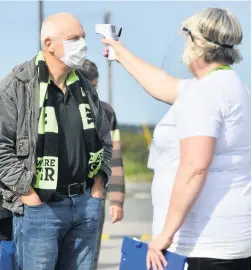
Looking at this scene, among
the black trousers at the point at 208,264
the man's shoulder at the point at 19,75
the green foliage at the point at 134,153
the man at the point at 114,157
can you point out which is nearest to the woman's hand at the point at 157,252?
the black trousers at the point at 208,264

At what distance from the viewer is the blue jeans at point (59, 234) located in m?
3.67

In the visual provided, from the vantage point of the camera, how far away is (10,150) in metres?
3.62

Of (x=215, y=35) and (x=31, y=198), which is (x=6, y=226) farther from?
(x=215, y=35)

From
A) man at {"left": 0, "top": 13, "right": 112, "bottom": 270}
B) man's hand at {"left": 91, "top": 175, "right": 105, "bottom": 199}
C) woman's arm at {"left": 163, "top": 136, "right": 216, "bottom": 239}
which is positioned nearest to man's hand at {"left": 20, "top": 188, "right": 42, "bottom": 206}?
man at {"left": 0, "top": 13, "right": 112, "bottom": 270}

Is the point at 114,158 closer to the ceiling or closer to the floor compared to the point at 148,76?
closer to the floor

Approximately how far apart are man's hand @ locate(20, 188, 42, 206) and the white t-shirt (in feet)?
2.53

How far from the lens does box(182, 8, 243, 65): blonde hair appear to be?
2.98m

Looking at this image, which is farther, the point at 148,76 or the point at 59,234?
the point at 59,234

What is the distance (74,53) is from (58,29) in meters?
0.14

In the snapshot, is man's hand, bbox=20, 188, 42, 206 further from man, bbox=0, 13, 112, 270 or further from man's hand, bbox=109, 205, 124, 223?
man's hand, bbox=109, 205, 124, 223

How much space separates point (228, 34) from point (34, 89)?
3.52 feet

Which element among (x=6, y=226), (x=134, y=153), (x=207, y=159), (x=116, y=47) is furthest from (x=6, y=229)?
(x=134, y=153)

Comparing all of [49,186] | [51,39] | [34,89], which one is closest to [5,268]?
[49,186]

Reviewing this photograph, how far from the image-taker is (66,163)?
145 inches
